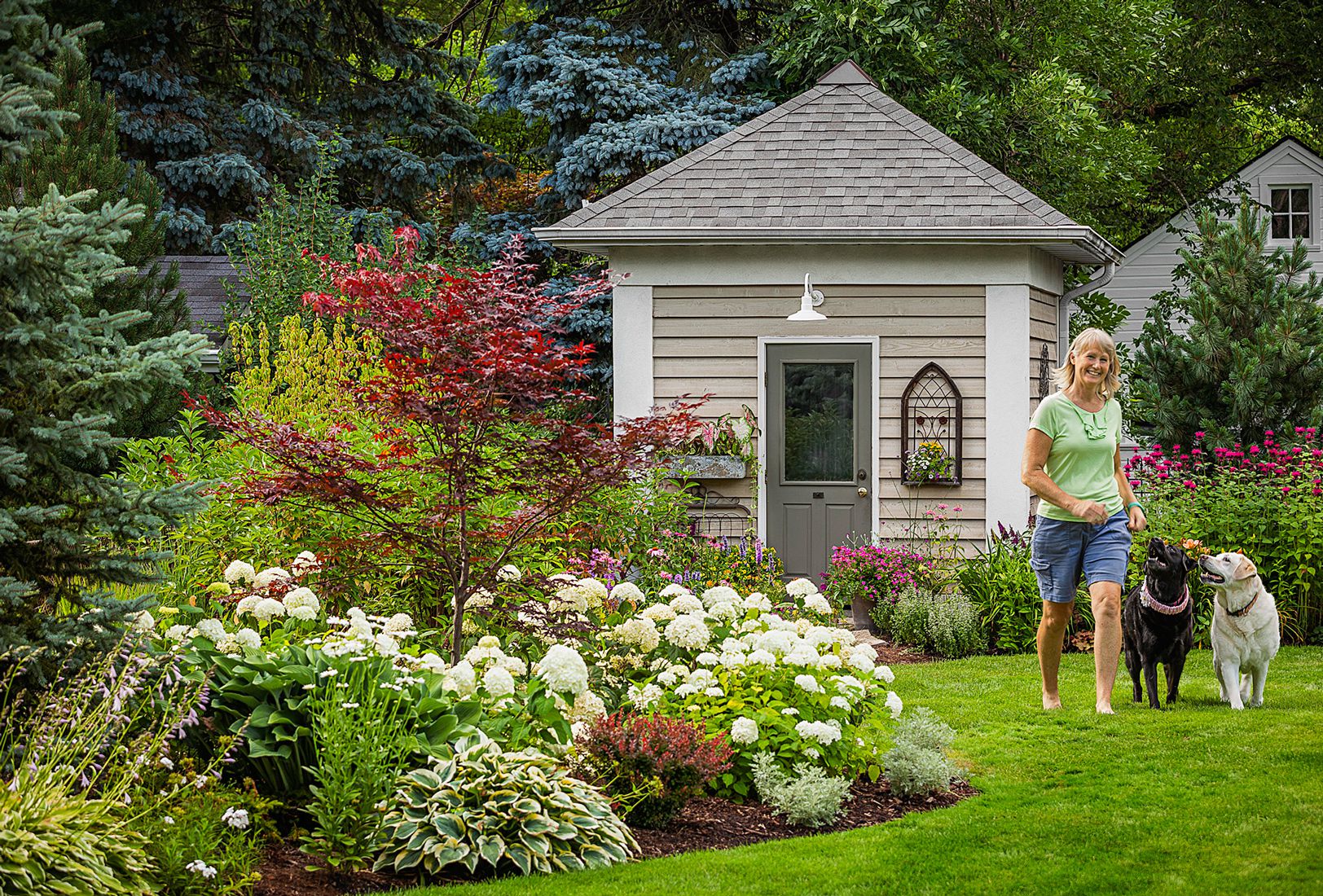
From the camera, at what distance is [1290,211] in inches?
802

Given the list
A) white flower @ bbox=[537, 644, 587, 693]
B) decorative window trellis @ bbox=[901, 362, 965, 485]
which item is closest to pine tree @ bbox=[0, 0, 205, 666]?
white flower @ bbox=[537, 644, 587, 693]

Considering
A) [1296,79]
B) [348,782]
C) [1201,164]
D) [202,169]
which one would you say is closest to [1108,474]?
[348,782]

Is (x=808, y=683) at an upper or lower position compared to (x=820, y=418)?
lower

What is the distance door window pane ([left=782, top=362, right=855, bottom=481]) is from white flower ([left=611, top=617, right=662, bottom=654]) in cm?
503

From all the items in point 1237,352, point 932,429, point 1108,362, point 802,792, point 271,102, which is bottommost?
point 802,792

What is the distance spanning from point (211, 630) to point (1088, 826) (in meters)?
3.39

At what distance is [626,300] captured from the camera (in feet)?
34.8

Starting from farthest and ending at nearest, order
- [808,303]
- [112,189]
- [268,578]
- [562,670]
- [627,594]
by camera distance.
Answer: [112,189]
[808,303]
[627,594]
[268,578]
[562,670]

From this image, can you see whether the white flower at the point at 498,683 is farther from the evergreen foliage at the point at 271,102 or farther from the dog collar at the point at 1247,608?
the evergreen foliage at the point at 271,102

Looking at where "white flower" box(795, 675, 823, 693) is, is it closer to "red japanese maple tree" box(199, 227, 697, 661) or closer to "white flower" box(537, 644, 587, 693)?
"white flower" box(537, 644, 587, 693)

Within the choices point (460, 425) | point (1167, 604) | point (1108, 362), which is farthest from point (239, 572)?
point (1167, 604)

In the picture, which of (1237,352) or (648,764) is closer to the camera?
(648,764)

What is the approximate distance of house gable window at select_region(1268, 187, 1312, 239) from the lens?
800 inches

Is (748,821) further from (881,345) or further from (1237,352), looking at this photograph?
(1237,352)
